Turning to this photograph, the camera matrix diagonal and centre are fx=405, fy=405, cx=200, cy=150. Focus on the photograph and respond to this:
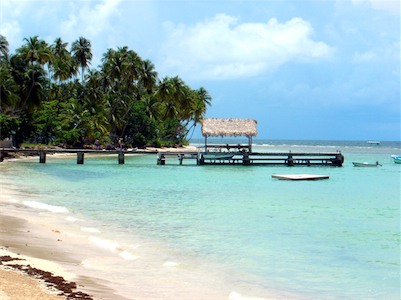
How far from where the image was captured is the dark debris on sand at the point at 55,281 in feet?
16.3

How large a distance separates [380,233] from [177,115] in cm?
5826

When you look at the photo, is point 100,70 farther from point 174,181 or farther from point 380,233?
point 380,233

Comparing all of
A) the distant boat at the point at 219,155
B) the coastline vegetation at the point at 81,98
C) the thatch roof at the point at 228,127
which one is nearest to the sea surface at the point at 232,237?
the distant boat at the point at 219,155

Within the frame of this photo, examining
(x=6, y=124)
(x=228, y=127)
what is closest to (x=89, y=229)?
(x=228, y=127)

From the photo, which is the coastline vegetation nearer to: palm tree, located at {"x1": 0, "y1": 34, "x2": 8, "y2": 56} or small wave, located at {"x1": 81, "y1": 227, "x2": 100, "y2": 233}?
palm tree, located at {"x1": 0, "y1": 34, "x2": 8, "y2": 56}

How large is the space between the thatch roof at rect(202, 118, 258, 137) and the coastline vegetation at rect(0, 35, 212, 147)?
17.8 m

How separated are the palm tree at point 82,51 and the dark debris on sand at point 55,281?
5268 cm

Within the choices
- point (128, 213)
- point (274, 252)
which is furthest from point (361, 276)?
point (128, 213)

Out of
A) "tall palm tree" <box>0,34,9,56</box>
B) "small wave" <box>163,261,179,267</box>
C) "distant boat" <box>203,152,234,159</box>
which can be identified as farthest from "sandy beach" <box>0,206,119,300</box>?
"tall palm tree" <box>0,34,9,56</box>

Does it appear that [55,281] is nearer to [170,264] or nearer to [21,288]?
[21,288]

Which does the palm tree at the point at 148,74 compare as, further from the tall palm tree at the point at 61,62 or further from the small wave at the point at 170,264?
the small wave at the point at 170,264

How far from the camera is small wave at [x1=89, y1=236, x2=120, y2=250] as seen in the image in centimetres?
843

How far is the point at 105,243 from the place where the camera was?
8.68 meters

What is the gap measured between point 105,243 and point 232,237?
3027 mm
